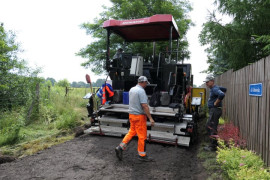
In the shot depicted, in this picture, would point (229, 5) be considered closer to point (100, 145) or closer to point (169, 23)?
point (169, 23)

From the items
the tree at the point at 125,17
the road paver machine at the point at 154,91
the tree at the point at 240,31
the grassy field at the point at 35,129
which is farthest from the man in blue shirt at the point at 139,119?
the tree at the point at 125,17

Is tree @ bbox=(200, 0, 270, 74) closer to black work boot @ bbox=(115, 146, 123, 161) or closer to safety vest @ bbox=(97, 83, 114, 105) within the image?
safety vest @ bbox=(97, 83, 114, 105)

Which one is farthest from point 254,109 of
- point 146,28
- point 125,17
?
point 125,17

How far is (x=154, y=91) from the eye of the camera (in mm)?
5805

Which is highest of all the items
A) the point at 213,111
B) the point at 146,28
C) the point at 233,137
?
the point at 146,28

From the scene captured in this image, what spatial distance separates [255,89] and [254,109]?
14.9 inches

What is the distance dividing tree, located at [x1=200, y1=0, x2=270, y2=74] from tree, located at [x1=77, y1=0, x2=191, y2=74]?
4077mm

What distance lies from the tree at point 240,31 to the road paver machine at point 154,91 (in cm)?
182

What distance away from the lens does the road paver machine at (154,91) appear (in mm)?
5027

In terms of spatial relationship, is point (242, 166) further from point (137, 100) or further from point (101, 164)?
point (101, 164)

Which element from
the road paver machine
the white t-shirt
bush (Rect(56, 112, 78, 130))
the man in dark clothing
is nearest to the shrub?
the man in dark clothing

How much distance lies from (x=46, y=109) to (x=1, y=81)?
175cm

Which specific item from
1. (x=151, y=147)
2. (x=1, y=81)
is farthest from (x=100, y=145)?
(x=1, y=81)

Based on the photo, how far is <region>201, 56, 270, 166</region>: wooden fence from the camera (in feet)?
10.9
